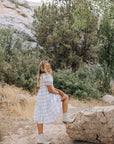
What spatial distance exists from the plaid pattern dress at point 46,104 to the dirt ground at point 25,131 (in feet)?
2.33

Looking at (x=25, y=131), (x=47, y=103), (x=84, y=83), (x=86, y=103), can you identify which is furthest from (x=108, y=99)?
(x=47, y=103)

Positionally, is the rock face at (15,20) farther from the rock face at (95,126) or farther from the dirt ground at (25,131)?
the rock face at (95,126)

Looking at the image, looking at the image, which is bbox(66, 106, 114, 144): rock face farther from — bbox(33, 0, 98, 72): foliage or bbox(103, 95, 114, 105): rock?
bbox(33, 0, 98, 72): foliage

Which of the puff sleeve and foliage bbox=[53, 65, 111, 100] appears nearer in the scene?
the puff sleeve

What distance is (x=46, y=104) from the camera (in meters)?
3.59

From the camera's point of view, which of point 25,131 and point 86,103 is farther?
point 86,103

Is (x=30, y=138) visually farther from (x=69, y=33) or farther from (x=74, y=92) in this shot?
(x=69, y=33)

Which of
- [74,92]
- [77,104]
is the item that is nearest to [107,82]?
[74,92]

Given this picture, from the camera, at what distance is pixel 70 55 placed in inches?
473

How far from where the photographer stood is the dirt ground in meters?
4.06

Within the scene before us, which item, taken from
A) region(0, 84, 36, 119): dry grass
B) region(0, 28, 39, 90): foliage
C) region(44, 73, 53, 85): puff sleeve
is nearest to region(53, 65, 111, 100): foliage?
region(0, 28, 39, 90): foliage

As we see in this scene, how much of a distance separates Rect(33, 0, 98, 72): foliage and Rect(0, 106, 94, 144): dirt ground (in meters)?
7.17

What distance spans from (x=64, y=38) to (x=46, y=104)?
9.39 metres

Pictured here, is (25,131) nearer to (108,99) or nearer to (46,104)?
(46,104)
